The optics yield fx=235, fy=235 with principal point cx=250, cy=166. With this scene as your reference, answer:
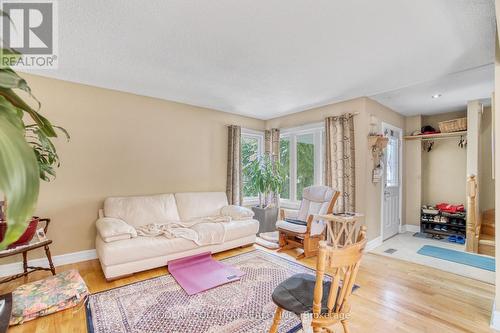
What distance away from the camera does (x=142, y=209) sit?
3.38 m

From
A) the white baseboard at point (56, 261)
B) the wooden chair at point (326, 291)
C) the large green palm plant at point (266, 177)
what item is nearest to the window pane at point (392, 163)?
the large green palm plant at point (266, 177)

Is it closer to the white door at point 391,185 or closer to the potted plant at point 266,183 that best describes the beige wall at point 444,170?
the white door at point 391,185

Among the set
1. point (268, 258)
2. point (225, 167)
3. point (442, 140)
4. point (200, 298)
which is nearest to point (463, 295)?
point (268, 258)

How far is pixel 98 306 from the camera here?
2.12 m

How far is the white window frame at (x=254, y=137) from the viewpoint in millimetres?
5078

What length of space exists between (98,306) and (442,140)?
6000mm

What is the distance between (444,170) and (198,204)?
476 centimetres

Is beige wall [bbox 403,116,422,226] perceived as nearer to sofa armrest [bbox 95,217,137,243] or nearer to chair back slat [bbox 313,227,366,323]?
chair back slat [bbox 313,227,366,323]

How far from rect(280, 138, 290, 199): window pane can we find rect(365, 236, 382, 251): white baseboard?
1.77 metres

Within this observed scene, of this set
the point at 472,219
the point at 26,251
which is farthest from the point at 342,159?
the point at 26,251

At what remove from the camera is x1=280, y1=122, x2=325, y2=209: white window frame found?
4.41 meters

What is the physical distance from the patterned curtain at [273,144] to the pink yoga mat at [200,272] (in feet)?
8.31

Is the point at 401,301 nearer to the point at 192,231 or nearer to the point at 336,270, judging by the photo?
the point at 336,270

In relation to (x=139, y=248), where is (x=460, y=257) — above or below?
below
